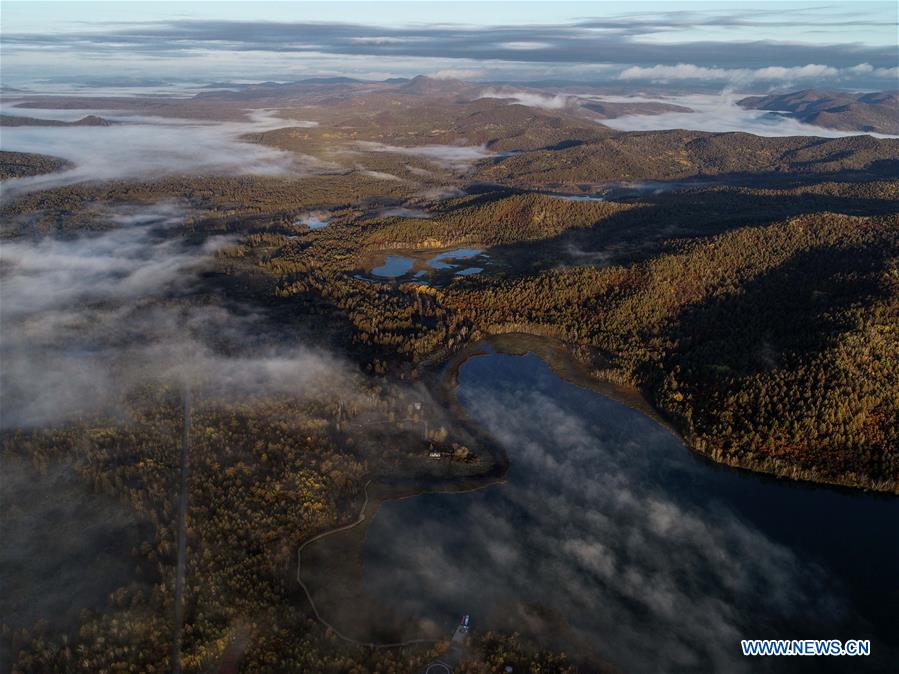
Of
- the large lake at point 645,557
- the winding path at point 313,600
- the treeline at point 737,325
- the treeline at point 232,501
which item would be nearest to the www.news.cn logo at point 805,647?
the large lake at point 645,557

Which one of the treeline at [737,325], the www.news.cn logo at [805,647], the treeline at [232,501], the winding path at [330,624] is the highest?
the treeline at [737,325]

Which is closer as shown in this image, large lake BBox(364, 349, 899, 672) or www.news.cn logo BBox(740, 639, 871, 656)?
www.news.cn logo BBox(740, 639, 871, 656)

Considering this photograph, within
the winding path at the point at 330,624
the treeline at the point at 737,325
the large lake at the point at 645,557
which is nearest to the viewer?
the winding path at the point at 330,624

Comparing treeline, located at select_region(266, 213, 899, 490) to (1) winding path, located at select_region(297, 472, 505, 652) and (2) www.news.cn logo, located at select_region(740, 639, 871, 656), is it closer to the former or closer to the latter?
(2) www.news.cn logo, located at select_region(740, 639, 871, 656)

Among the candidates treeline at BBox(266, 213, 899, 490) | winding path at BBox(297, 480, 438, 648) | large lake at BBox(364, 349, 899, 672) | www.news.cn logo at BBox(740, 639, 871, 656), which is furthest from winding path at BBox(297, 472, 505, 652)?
treeline at BBox(266, 213, 899, 490)

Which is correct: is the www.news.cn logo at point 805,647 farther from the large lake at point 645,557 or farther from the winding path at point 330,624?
the winding path at point 330,624

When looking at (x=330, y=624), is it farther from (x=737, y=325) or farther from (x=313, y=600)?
(x=737, y=325)

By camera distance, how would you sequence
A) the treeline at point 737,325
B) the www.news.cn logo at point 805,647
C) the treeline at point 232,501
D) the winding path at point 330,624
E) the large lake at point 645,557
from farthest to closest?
the treeline at point 737,325 → the large lake at point 645,557 → the www.news.cn logo at point 805,647 → the winding path at point 330,624 → the treeline at point 232,501
